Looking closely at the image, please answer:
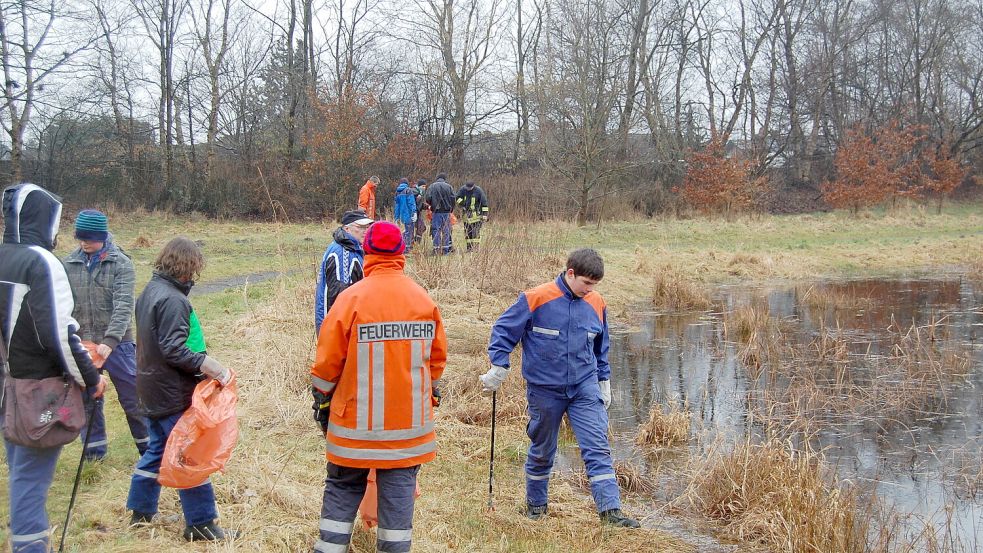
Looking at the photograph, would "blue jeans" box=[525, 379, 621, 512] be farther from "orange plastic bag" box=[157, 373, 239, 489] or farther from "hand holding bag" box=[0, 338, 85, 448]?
"hand holding bag" box=[0, 338, 85, 448]

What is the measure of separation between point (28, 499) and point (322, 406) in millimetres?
1370

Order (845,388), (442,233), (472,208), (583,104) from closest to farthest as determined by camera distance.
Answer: (845,388)
(442,233)
(472,208)
(583,104)

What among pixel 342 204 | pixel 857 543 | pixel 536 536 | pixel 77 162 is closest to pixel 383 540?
pixel 536 536

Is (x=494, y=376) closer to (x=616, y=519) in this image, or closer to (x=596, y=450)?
(x=596, y=450)

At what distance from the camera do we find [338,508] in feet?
11.8

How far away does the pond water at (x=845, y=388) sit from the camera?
19.8 ft

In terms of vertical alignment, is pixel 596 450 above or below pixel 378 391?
below

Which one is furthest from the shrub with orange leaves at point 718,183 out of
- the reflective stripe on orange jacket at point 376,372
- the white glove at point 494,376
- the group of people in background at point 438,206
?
the reflective stripe on orange jacket at point 376,372

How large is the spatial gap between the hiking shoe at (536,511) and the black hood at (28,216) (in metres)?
3.16

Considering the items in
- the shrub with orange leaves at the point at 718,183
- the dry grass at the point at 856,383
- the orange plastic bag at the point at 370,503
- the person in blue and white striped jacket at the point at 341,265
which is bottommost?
the dry grass at the point at 856,383

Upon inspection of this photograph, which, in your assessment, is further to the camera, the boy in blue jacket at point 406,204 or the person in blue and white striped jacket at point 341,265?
the boy in blue jacket at point 406,204

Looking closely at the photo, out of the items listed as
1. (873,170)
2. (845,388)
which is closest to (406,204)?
(845,388)

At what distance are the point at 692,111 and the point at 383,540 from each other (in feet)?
110

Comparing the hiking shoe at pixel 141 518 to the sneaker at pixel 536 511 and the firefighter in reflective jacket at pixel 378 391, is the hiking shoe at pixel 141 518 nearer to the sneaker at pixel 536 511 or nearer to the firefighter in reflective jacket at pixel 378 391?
the firefighter in reflective jacket at pixel 378 391
